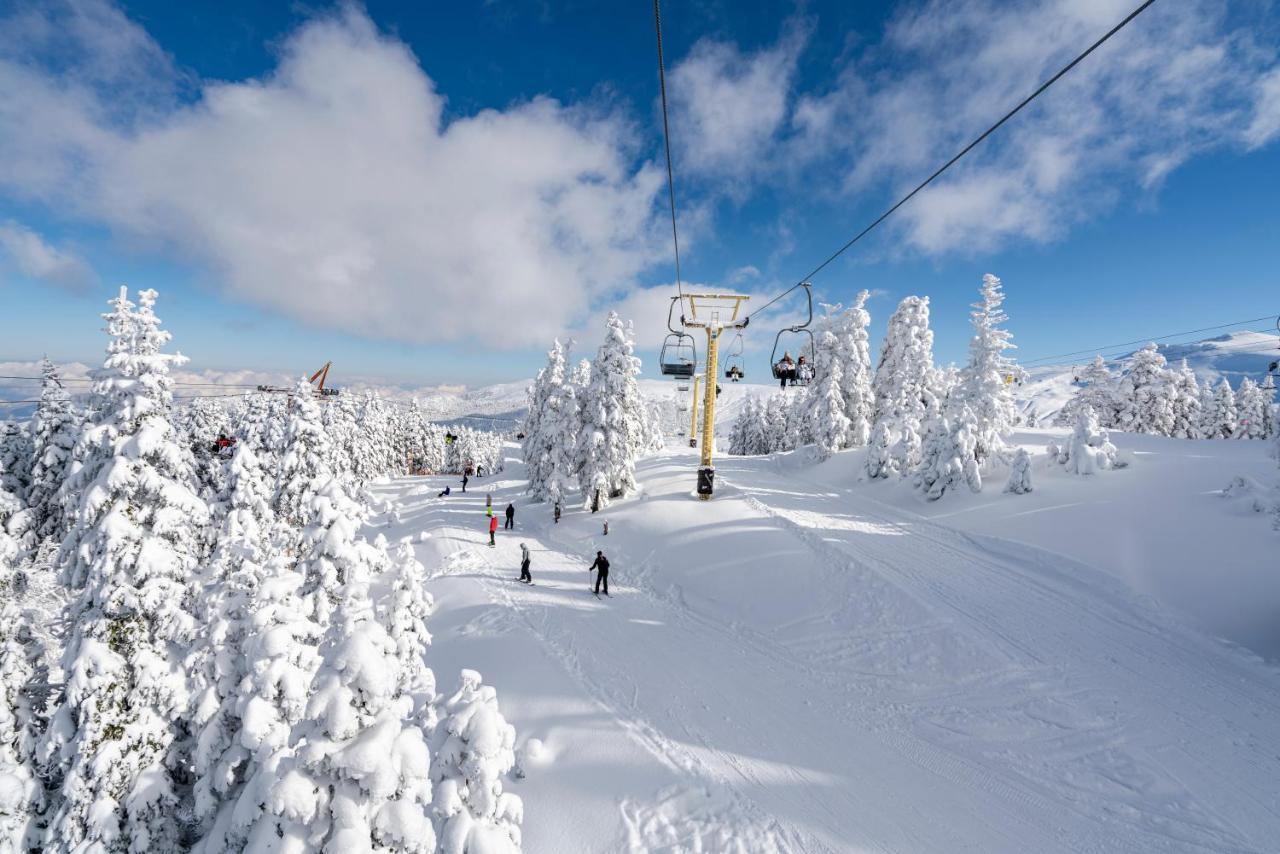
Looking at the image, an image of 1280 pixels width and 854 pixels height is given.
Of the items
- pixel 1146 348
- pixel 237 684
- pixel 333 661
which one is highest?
pixel 1146 348

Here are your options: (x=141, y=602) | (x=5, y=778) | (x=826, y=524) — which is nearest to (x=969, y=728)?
(x=826, y=524)

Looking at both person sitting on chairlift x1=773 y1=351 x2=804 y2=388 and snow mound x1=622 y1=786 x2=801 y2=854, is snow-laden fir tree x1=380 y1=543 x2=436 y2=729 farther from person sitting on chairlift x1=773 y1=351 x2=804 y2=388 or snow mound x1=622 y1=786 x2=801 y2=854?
person sitting on chairlift x1=773 y1=351 x2=804 y2=388

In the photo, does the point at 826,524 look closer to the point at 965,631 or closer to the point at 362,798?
the point at 965,631

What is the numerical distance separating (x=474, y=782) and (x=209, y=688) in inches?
229

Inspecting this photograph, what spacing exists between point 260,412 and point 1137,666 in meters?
44.3

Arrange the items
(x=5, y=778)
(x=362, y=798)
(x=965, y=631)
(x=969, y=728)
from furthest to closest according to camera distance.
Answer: (x=965, y=631) < (x=969, y=728) < (x=5, y=778) < (x=362, y=798)

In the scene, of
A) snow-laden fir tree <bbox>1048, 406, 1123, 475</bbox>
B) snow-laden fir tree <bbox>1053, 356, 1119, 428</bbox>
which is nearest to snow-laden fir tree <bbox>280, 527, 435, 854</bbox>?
snow-laden fir tree <bbox>1048, 406, 1123, 475</bbox>

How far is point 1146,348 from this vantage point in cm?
4666

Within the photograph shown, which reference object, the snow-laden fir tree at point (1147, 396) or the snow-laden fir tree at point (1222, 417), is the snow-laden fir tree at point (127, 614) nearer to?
the snow-laden fir tree at point (1147, 396)

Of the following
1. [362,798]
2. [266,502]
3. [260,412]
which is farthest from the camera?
[260,412]

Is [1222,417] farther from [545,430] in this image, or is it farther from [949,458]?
[545,430]

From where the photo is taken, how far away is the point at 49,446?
21.3 m

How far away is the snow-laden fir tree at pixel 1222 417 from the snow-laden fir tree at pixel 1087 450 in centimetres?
4268

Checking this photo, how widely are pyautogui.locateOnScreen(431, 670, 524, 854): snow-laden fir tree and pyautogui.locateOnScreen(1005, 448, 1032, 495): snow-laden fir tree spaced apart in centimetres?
2632
